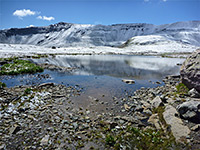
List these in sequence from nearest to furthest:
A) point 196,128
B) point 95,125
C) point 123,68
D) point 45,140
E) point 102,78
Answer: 1. point 45,140
2. point 196,128
3. point 95,125
4. point 102,78
5. point 123,68

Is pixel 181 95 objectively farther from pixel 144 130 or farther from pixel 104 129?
pixel 104 129

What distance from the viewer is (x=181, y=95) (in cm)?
1162

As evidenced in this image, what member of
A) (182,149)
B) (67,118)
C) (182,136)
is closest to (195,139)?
(182,136)

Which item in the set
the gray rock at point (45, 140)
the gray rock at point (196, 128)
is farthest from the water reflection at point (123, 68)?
the gray rock at point (45, 140)

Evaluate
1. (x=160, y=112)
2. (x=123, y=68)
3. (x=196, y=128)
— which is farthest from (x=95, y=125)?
(x=123, y=68)

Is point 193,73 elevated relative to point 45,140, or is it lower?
elevated

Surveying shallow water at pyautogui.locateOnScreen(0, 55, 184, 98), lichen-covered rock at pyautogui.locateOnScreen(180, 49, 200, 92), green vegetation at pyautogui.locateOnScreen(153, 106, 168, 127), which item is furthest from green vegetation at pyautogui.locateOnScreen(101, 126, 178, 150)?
lichen-covered rock at pyautogui.locateOnScreen(180, 49, 200, 92)

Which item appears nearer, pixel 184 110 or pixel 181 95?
pixel 184 110

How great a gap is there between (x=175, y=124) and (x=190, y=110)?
4.99ft

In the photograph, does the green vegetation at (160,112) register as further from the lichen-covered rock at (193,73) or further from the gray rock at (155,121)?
the lichen-covered rock at (193,73)

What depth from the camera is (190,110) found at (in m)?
7.84

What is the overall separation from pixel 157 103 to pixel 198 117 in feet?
9.99

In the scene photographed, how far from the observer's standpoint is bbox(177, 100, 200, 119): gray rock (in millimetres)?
7529

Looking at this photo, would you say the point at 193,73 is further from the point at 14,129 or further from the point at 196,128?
the point at 14,129
